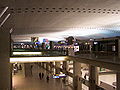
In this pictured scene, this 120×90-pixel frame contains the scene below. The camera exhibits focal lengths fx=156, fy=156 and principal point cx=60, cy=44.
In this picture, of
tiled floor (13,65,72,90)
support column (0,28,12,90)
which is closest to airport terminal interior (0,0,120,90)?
support column (0,28,12,90)

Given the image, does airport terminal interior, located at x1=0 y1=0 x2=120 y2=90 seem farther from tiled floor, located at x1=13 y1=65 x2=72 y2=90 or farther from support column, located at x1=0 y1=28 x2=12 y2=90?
tiled floor, located at x1=13 y1=65 x2=72 y2=90

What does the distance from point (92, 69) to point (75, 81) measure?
274 centimetres

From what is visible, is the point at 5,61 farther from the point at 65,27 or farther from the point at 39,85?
the point at 39,85

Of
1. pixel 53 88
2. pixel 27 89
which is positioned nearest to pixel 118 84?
pixel 53 88

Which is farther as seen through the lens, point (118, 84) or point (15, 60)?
point (15, 60)

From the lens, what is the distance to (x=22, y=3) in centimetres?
617

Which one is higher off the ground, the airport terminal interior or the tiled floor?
the airport terminal interior

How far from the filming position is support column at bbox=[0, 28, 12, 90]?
15.2 m

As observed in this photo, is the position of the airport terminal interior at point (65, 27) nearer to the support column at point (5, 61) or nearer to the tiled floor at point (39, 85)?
the support column at point (5, 61)

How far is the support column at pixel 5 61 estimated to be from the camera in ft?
49.8

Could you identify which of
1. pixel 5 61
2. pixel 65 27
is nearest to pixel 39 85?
pixel 5 61

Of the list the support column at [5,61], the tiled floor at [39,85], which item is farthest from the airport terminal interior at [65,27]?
the tiled floor at [39,85]

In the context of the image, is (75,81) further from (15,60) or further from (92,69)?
(15,60)

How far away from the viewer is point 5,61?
15539 mm
